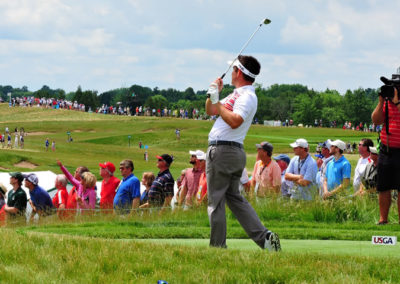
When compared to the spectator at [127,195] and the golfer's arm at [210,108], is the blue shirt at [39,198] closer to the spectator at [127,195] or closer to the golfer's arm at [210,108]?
the spectator at [127,195]

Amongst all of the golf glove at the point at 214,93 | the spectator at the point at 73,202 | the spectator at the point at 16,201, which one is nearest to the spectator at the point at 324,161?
the spectator at the point at 73,202

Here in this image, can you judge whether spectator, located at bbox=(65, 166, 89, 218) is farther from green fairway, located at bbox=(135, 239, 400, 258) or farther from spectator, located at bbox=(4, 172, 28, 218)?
green fairway, located at bbox=(135, 239, 400, 258)

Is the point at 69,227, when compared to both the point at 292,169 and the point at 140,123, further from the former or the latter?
the point at 140,123

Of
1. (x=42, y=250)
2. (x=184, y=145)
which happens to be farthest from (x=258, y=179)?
(x=184, y=145)

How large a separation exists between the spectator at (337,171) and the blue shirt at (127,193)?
3566 millimetres

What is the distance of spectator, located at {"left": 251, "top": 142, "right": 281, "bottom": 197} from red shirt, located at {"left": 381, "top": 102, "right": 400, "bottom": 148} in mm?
4483

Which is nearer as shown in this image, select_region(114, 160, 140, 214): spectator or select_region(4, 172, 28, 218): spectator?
select_region(4, 172, 28, 218): spectator

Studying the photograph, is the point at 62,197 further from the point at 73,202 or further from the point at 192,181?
the point at 192,181

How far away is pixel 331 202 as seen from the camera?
1328cm

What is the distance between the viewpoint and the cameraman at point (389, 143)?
30.5 feet

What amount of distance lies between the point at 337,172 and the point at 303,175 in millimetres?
824

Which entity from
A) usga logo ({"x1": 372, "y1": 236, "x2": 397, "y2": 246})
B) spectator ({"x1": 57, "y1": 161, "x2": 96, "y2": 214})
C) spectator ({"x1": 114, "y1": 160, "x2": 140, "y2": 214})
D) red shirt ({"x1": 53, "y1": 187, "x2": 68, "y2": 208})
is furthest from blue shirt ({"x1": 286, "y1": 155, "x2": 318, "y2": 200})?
usga logo ({"x1": 372, "y1": 236, "x2": 397, "y2": 246})

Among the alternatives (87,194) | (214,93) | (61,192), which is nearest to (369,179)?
(87,194)

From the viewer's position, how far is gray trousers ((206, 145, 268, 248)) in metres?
7.69
